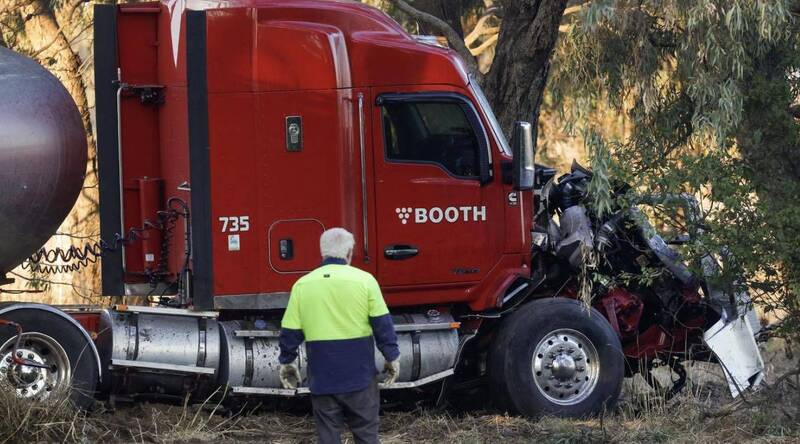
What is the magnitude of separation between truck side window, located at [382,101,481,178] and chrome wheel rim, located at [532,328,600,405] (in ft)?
4.75

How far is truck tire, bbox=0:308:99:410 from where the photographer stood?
8.51 m

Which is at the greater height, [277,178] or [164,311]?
[277,178]

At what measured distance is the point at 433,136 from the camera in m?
9.59

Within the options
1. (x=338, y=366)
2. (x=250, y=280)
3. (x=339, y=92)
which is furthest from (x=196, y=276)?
(x=338, y=366)

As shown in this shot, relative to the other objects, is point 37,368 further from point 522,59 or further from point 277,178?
point 522,59

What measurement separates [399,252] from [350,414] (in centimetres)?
255

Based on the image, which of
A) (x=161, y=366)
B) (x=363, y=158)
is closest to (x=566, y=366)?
(x=363, y=158)

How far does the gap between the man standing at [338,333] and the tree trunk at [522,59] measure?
6366 mm

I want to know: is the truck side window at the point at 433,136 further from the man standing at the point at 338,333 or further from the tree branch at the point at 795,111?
the tree branch at the point at 795,111

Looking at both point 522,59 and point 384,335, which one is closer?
point 384,335

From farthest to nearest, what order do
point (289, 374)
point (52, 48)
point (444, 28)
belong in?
point (52, 48) → point (444, 28) → point (289, 374)

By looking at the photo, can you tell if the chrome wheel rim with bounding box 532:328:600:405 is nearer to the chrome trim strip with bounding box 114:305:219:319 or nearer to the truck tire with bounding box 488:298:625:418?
the truck tire with bounding box 488:298:625:418

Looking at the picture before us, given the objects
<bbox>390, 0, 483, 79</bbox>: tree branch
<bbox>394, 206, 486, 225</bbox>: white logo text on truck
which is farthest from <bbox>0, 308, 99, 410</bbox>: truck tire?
<bbox>390, 0, 483, 79</bbox>: tree branch

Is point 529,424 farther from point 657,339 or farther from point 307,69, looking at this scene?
point 307,69
